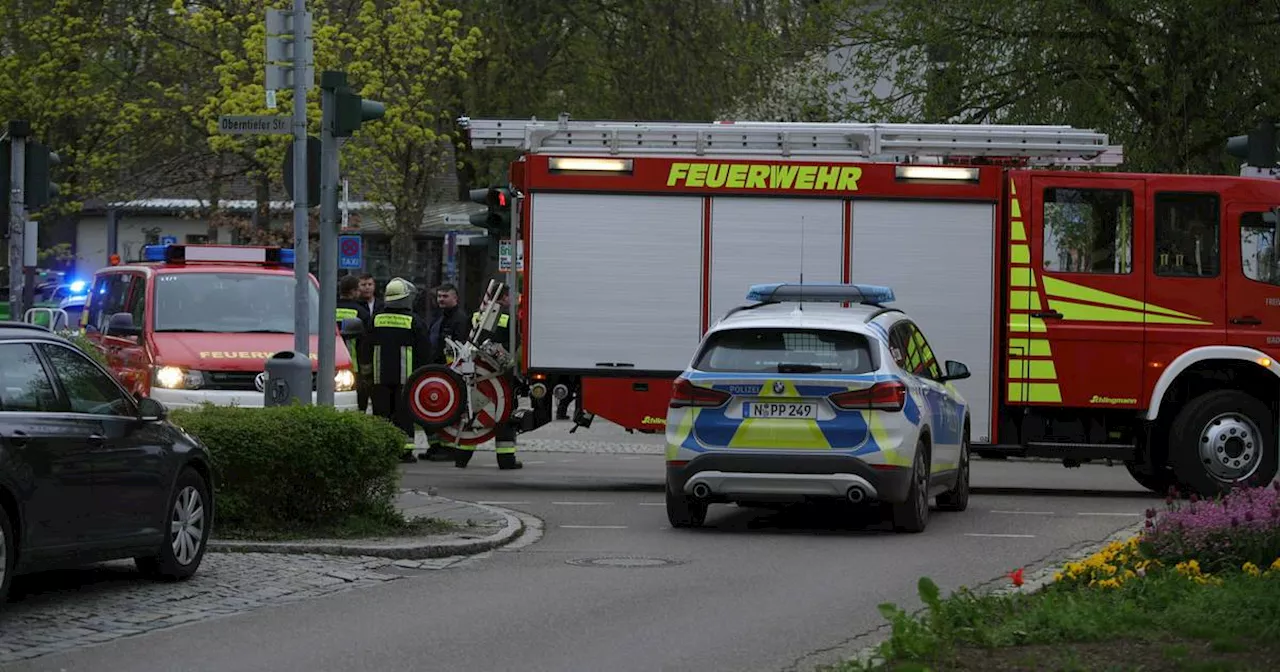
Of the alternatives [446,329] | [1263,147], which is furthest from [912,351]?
[446,329]

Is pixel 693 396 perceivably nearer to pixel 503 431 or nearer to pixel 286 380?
pixel 286 380

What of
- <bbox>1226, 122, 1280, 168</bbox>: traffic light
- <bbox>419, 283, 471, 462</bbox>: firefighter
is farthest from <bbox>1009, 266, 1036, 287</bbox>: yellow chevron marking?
<bbox>419, 283, 471, 462</bbox>: firefighter

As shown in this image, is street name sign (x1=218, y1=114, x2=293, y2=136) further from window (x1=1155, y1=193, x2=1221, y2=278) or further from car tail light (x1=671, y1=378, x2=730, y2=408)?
window (x1=1155, y1=193, x2=1221, y2=278)

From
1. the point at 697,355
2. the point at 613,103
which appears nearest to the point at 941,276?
the point at 697,355

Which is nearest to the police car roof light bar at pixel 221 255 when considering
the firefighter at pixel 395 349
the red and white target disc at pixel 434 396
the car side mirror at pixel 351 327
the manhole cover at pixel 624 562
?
the firefighter at pixel 395 349

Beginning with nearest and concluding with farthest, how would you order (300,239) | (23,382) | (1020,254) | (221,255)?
1. (23,382)
2. (300,239)
3. (1020,254)
4. (221,255)

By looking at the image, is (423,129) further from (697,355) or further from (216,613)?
(216,613)

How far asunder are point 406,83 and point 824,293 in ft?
78.9

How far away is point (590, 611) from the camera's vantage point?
11.0 meters

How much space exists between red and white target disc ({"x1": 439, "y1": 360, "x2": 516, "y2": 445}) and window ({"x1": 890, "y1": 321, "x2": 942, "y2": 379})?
4650mm

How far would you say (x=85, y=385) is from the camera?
11.2 metres

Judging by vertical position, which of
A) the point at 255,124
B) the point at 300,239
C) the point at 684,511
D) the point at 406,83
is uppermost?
the point at 406,83

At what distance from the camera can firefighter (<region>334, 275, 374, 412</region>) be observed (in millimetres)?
21453

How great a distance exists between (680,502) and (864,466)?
144 cm
